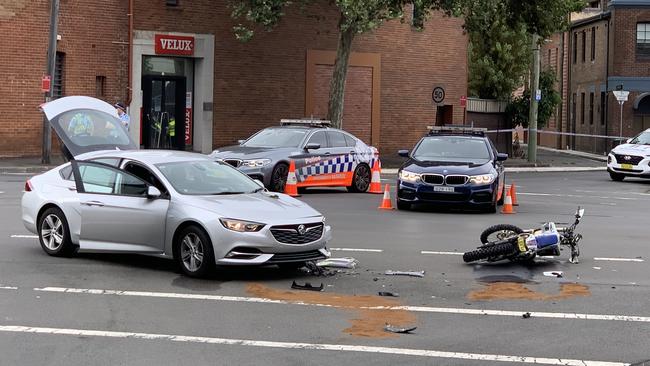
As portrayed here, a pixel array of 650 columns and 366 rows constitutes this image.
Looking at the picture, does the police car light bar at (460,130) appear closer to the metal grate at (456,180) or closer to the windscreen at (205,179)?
the metal grate at (456,180)

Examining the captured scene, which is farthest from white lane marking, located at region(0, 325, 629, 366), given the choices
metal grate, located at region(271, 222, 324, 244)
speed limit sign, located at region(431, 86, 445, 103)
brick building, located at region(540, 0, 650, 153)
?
brick building, located at region(540, 0, 650, 153)

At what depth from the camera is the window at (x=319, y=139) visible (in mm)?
20062

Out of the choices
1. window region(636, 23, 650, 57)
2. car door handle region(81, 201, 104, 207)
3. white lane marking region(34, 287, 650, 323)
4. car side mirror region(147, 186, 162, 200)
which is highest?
window region(636, 23, 650, 57)

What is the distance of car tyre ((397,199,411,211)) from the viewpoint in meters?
17.1

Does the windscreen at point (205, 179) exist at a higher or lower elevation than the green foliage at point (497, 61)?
lower

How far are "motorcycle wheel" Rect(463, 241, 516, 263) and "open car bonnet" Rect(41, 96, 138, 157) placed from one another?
5.95 meters

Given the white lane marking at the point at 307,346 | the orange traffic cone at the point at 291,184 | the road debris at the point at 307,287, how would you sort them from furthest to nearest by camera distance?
the orange traffic cone at the point at 291,184
the road debris at the point at 307,287
the white lane marking at the point at 307,346

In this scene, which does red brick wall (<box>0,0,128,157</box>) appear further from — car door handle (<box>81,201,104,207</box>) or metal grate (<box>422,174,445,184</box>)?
car door handle (<box>81,201,104,207</box>)

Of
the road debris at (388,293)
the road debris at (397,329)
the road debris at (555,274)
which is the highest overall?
the road debris at (555,274)

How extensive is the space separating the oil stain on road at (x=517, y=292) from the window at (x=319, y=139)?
34.4 feet

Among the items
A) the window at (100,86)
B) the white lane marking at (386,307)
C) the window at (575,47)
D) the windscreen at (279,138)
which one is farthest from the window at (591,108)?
the white lane marking at (386,307)

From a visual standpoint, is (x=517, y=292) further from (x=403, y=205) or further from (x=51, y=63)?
(x=51, y=63)

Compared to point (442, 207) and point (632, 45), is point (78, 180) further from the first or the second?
point (632, 45)

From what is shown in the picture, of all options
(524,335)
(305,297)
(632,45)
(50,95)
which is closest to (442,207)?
(305,297)
